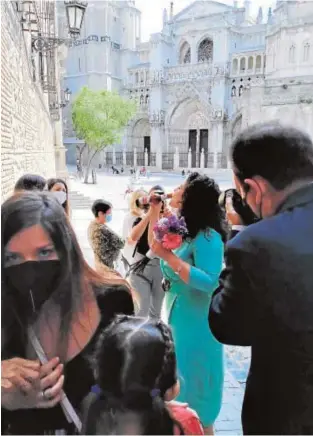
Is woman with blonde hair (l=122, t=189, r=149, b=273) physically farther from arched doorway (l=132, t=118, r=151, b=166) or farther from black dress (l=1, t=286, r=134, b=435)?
arched doorway (l=132, t=118, r=151, b=166)

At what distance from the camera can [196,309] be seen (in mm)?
1595

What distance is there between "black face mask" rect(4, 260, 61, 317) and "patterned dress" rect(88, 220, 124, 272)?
0.61 metres

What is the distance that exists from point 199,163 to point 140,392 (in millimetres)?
18568

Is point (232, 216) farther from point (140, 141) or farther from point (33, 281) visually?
point (140, 141)

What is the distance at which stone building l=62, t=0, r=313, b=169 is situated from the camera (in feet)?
12.4

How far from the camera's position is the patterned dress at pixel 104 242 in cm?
169

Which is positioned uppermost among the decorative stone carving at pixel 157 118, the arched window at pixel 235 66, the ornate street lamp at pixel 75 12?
the arched window at pixel 235 66

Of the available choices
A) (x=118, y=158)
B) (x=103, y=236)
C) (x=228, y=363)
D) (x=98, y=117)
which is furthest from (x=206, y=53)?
(x=103, y=236)

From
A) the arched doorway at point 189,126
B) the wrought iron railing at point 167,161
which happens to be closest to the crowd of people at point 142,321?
the wrought iron railing at point 167,161

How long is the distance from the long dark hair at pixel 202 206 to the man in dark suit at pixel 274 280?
0.48m

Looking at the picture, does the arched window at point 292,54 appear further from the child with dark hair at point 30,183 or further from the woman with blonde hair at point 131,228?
the child with dark hair at point 30,183

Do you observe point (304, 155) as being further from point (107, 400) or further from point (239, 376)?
point (239, 376)

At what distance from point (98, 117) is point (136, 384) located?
2.89 metres

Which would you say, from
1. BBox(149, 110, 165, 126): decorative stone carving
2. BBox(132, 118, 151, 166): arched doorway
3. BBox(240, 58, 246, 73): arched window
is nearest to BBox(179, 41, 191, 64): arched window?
BBox(240, 58, 246, 73): arched window
